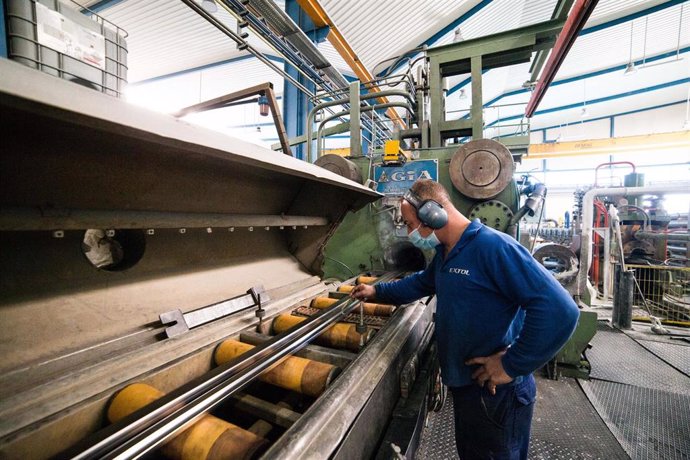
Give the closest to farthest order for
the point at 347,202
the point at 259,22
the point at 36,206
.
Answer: the point at 36,206
the point at 347,202
the point at 259,22

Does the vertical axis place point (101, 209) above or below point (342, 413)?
above

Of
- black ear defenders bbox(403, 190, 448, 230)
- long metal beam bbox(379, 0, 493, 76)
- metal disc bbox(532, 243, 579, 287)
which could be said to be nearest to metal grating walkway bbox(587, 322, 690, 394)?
metal disc bbox(532, 243, 579, 287)

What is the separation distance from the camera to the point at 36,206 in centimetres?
96

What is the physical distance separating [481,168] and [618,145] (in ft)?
40.4

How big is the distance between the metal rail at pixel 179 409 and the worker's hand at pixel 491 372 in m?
0.69

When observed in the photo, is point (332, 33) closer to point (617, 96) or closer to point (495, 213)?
point (495, 213)

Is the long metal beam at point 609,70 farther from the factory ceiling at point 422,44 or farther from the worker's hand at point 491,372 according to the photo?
the worker's hand at point 491,372

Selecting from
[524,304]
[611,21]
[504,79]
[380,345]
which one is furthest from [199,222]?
[504,79]

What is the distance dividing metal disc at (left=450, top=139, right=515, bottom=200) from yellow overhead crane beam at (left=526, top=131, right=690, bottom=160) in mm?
9472

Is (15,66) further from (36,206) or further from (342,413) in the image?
(342,413)

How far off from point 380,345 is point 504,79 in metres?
11.7

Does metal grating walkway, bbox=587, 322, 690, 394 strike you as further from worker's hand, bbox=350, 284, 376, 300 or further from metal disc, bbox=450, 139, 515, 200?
worker's hand, bbox=350, 284, 376, 300

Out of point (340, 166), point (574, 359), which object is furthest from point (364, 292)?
point (574, 359)

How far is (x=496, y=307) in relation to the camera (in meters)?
1.11
